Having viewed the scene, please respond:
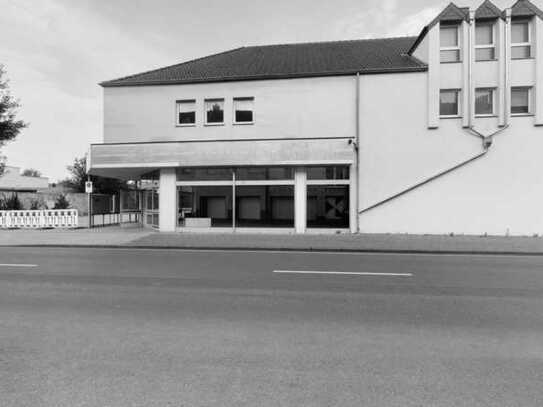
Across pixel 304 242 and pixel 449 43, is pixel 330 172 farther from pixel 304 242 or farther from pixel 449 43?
pixel 449 43

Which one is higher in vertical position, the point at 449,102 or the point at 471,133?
the point at 449,102

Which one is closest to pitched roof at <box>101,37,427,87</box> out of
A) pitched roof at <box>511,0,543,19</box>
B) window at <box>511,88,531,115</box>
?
window at <box>511,88,531,115</box>

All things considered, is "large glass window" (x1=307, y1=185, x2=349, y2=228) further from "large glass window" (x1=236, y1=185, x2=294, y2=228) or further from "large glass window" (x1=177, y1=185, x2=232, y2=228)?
"large glass window" (x1=177, y1=185, x2=232, y2=228)

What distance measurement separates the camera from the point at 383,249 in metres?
11.5

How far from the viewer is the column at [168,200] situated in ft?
54.7

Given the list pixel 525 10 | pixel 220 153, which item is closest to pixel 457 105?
pixel 525 10

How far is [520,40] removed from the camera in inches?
623

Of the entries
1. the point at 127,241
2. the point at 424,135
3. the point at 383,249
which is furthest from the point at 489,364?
the point at 424,135

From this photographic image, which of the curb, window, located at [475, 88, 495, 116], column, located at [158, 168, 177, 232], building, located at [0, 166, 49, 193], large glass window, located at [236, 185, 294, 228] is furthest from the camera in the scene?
building, located at [0, 166, 49, 193]

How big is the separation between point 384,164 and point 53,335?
47.2 ft

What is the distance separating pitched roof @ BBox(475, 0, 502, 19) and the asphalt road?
12.8 m

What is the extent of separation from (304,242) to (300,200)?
3582 mm

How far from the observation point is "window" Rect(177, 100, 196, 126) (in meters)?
17.5

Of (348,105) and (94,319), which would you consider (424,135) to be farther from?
(94,319)
